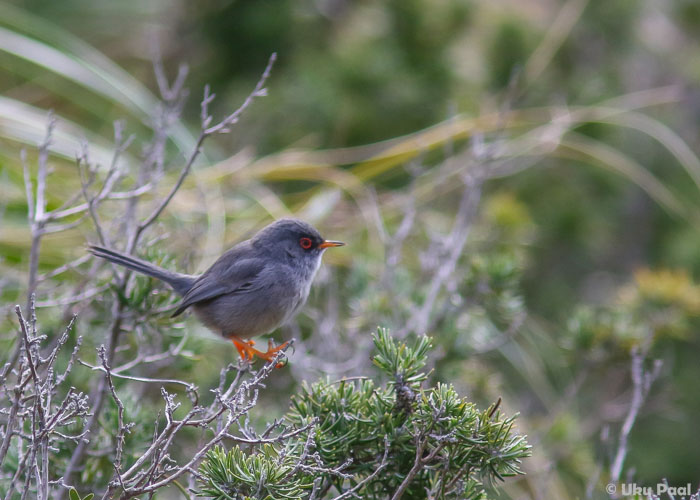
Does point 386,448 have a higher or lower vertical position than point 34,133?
lower

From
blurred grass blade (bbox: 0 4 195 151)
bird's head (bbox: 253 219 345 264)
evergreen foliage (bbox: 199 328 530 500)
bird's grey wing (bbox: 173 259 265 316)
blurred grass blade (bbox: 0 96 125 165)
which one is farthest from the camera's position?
blurred grass blade (bbox: 0 4 195 151)

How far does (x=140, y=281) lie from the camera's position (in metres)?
2.74

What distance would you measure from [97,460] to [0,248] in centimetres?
199

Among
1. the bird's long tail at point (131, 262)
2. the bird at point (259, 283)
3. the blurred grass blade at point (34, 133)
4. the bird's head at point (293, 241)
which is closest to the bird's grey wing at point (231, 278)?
the bird at point (259, 283)

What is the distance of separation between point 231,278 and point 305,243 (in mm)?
388

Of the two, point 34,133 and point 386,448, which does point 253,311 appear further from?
point 34,133

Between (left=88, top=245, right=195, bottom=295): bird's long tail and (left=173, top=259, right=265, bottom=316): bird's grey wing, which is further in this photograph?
(left=173, top=259, right=265, bottom=316): bird's grey wing

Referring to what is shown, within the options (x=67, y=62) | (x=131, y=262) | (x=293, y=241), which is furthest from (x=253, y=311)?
(x=67, y=62)

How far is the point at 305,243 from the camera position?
11.2 feet

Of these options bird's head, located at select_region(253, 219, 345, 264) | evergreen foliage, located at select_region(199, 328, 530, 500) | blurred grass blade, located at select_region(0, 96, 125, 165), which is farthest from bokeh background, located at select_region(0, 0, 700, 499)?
evergreen foliage, located at select_region(199, 328, 530, 500)

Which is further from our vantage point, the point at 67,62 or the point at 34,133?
the point at 67,62

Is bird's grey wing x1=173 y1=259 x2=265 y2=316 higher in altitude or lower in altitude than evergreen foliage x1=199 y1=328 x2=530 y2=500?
higher

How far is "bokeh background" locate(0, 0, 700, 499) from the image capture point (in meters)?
3.55

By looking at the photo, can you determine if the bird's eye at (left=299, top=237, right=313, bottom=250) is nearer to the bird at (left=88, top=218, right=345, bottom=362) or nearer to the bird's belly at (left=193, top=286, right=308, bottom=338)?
the bird at (left=88, top=218, right=345, bottom=362)
